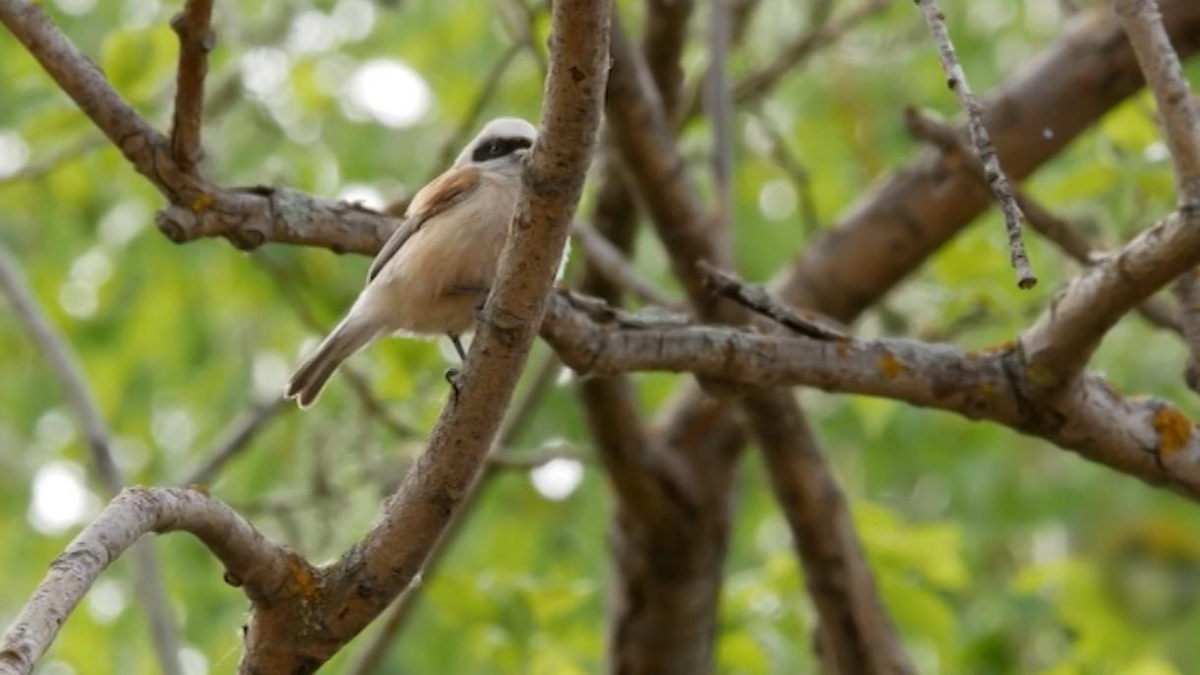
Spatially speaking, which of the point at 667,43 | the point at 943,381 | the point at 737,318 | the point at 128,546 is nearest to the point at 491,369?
the point at 128,546

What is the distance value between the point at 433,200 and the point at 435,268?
30cm

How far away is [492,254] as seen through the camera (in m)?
A: 4.86

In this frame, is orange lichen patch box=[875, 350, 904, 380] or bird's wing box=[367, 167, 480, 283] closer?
orange lichen patch box=[875, 350, 904, 380]

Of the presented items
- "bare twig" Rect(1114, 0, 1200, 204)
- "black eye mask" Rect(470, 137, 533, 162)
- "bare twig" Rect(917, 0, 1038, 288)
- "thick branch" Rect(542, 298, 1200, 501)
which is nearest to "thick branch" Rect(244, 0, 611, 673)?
"bare twig" Rect(917, 0, 1038, 288)

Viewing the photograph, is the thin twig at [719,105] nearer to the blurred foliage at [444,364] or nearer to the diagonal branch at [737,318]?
the diagonal branch at [737,318]

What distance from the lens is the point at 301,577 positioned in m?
3.54

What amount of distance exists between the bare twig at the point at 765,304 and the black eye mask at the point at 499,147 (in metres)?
1.31

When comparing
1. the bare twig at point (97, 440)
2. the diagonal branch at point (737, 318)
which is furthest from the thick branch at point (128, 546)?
the diagonal branch at point (737, 318)

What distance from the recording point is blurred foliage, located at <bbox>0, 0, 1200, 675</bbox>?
6535mm

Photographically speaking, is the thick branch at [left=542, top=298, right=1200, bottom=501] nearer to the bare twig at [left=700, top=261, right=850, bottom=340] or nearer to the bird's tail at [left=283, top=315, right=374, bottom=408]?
the bare twig at [left=700, top=261, right=850, bottom=340]

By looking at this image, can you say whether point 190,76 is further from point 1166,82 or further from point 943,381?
point 1166,82

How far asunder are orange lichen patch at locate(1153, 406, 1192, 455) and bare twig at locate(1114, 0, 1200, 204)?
704mm

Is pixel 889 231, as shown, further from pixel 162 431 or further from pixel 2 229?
pixel 162 431

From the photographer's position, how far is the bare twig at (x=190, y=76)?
3.75 metres
